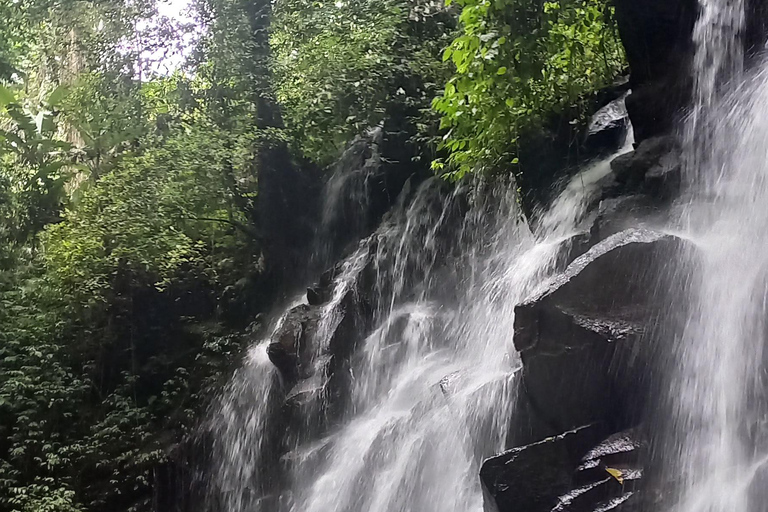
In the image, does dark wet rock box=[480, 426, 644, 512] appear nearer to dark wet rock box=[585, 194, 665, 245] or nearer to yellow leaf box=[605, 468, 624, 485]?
yellow leaf box=[605, 468, 624, 485]

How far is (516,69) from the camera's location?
641 centimetres

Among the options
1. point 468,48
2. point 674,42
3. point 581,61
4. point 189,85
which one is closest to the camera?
point 674,42

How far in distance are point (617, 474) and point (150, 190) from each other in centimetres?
764

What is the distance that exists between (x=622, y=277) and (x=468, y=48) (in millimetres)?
2683

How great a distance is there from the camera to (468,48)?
21.1ft

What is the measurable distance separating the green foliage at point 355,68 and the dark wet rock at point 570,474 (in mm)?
5613

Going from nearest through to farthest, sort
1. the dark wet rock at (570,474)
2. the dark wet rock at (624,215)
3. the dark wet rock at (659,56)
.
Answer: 1. the dark wet rock at (570,474)
2. the dark wet rock at (624,215)
3. the dark wet rock at (659,56)

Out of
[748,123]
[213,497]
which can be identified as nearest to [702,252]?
[748,123]

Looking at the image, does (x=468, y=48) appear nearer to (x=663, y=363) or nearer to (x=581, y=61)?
(x=581, y=61)

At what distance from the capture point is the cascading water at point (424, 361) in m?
5.49

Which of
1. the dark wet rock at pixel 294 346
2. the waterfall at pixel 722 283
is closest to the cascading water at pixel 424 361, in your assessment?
the dark wet rock at pixel 294 346

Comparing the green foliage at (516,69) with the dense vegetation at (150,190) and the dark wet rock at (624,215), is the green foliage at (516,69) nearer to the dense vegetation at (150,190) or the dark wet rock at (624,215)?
the dark wet rock at (624,215)

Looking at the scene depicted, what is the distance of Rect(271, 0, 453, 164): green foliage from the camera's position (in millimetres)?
9570

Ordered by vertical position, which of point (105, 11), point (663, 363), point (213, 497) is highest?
point (105, 11)
